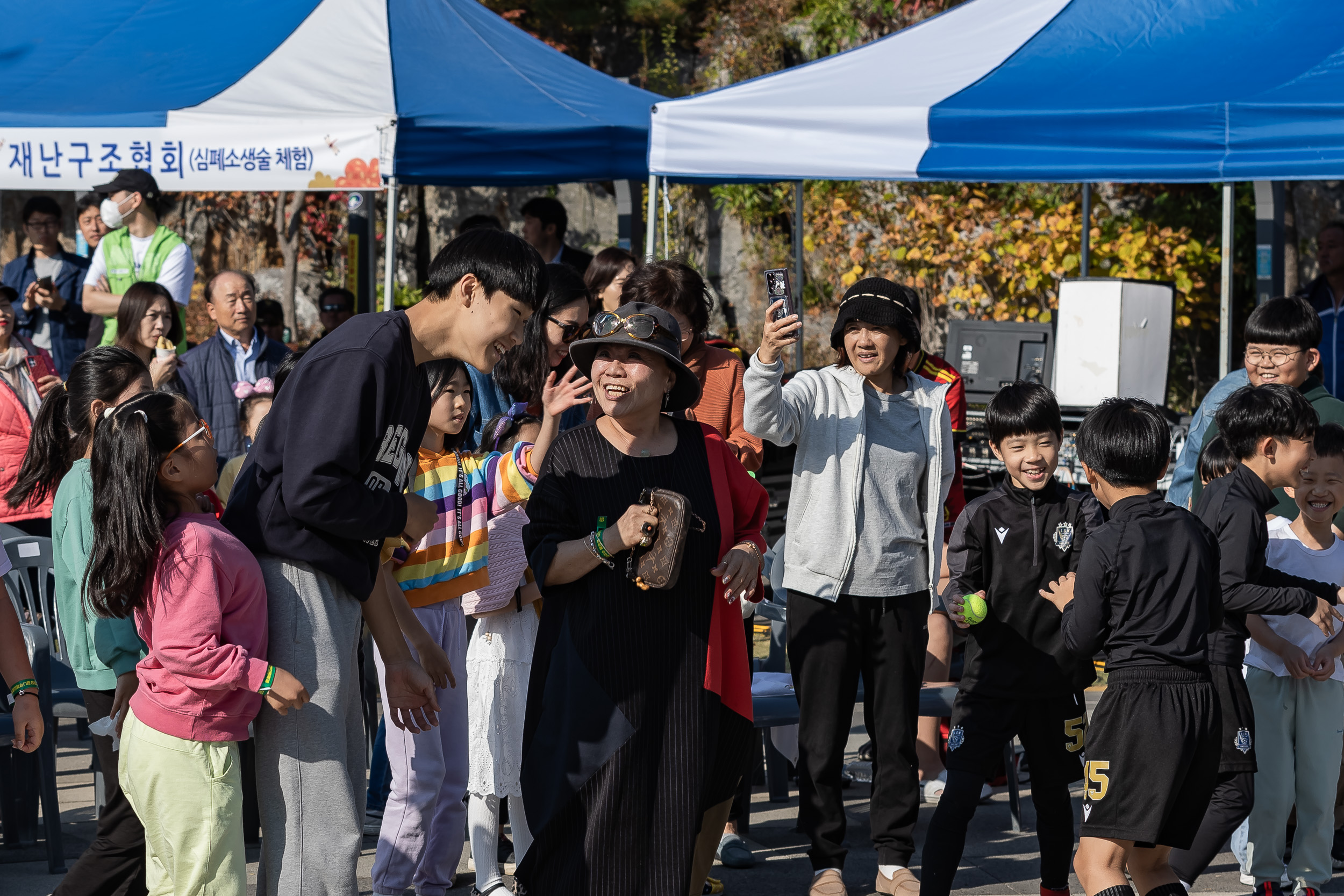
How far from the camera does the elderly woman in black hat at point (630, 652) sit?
112 inches

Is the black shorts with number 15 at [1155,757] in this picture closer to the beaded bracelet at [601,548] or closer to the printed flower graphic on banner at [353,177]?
the beaded bracelet at [601,548]

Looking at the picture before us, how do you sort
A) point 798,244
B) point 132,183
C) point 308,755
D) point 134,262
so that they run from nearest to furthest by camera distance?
point 308,755 → point 132,183 → point 134,262 → point 798,244

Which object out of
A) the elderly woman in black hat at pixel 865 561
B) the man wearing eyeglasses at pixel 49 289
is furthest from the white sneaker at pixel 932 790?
the man wearing eyeglasses at pixel 49 289

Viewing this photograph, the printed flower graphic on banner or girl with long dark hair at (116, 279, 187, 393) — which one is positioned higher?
the printed flower graphic on banner

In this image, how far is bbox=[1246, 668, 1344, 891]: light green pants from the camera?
3668mm

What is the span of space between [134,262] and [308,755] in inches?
194

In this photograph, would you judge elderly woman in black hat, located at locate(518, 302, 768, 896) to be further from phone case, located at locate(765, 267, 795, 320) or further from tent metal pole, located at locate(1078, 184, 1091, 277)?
tent metal pole, located at locate(1078, 184, 1091, 277)

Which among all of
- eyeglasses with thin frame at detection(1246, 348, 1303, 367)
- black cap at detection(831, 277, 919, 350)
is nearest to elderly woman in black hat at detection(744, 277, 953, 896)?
black cap at detection(831, 277, 919, 350)

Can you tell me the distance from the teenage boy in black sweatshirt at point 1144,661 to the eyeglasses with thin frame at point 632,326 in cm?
115

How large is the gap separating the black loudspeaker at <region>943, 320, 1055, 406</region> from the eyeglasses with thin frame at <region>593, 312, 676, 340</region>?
6.04 meters

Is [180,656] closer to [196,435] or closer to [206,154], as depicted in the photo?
[196,435]

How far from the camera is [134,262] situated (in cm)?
678

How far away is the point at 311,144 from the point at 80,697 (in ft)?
9.83

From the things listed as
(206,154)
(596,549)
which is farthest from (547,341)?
(206,154)
